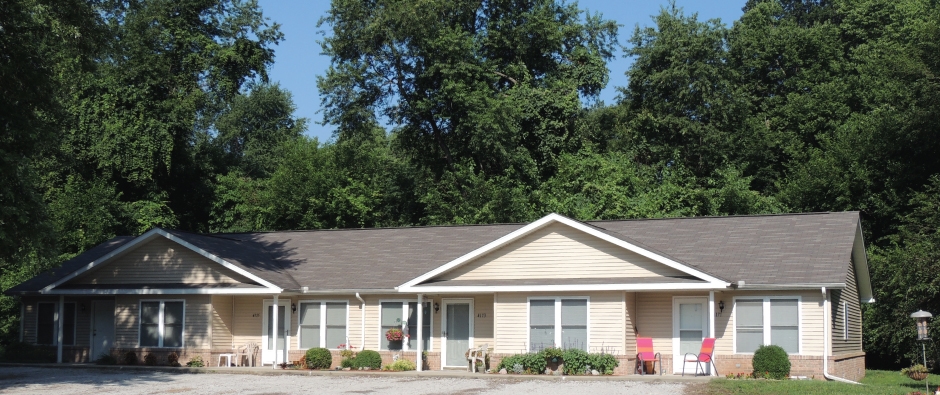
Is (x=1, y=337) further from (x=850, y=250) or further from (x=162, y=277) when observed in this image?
(x=850, y=250)

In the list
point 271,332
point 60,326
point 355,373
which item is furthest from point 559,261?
point 60,326

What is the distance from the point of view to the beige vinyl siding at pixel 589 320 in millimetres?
25281

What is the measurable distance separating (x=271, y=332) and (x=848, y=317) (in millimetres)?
15905

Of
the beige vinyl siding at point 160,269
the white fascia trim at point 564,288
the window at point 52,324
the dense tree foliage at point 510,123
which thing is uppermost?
the dense tree foliage at point 510,123

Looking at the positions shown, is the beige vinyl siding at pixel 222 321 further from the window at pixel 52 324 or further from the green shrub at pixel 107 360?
the window at pixel 52 324

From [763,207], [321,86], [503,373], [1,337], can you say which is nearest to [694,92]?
[763,207]

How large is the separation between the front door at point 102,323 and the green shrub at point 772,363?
61.8 ft

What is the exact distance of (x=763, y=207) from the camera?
42656 mm

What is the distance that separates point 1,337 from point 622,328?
22.7 m

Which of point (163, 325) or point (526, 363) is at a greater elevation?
point (163, 325)

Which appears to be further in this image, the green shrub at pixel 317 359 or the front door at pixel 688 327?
the green shrub at pixel 317 359

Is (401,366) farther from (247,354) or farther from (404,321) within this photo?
(247,354)

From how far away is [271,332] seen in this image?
2958 centimetres

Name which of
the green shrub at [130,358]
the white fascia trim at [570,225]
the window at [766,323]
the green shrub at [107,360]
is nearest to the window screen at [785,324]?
the window at [766,323]
